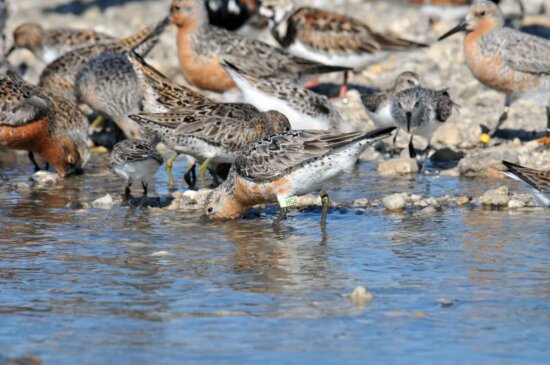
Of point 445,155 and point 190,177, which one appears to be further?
point 445,155

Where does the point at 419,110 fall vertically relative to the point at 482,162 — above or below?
above

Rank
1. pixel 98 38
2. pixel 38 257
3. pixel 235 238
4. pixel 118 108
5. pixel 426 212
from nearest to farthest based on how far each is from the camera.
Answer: pixel 38 257 → pixel 235 238 → pixel 426 212 → pixel 118 108 → pixel 98 38

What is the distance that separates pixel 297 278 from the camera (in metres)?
7.38

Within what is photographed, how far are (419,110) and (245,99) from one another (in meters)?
2.38

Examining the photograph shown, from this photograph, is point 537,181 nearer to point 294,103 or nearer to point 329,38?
point 294,103

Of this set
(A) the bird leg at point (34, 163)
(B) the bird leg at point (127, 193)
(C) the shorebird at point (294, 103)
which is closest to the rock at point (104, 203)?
(B) the bird leg at point (127, 193)

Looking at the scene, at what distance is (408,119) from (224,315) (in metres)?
5.91

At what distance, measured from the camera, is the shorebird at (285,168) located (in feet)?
29.0

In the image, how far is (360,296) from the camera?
22.0 feet

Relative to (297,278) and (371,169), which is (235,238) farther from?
(371,169)

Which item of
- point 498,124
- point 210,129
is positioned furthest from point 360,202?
point 498,124

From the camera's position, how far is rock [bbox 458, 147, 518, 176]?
11516mm

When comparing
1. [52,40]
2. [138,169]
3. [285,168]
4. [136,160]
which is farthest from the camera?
[52,40]

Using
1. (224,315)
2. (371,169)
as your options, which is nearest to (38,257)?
(224,315)
